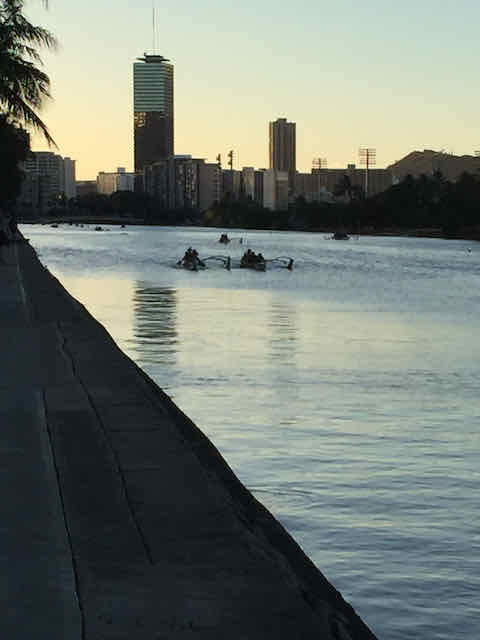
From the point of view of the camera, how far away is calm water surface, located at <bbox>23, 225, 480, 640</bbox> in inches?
361

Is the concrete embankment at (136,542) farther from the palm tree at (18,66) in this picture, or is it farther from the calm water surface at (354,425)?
the palm tree at (18,66)

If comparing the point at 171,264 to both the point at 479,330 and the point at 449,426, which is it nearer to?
the point at 479,330

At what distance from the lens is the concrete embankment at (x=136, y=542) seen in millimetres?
5996

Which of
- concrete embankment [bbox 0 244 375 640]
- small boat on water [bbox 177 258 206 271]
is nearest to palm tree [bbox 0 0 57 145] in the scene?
concrete embankment [bbox 0 244 375 640]

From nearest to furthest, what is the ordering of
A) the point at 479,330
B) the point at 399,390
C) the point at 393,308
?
the point at 399,390 → the point at 479,330 → the point at 393,308

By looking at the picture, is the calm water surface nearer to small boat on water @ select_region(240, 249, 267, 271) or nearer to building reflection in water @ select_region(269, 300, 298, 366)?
building reflection in water @ select_region(269, 300, 298, 366)

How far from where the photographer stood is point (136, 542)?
7520 mm

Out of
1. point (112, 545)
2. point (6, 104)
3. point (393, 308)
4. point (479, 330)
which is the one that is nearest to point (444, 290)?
point (393, 308)

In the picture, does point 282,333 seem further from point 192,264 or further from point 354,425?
point 192,264

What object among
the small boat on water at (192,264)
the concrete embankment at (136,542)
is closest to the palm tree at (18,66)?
the concrete embankment at (136,542)

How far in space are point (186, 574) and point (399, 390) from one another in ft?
48.4

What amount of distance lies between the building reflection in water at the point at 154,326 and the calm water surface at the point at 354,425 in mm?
63

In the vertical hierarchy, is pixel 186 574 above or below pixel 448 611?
above

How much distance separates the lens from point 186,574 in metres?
6.80
